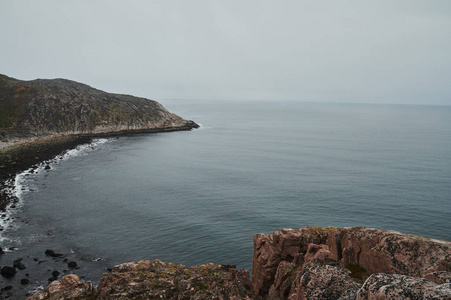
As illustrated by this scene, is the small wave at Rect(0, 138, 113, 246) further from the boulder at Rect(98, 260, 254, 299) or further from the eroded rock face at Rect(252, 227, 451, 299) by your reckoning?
the eroded rock face at Rect(252, 227, 451, 299)

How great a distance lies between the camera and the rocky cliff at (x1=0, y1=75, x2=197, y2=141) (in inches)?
5536

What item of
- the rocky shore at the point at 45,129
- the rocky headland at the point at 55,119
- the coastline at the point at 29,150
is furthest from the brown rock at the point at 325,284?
the rocky headland at the point at 55,119

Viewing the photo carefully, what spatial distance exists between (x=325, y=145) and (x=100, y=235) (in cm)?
11042

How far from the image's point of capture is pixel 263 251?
28.5 meters

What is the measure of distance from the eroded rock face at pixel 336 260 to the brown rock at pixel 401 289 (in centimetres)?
16

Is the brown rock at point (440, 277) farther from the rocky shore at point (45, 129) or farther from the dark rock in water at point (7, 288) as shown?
the dark rock in water at point (7, 288)

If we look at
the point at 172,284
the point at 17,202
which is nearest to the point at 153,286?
the point at 172,284

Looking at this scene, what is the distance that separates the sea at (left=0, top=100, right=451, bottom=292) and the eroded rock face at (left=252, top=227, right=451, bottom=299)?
47.9 feet

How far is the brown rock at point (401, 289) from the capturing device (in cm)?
1225

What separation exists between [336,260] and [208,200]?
44.2 metres

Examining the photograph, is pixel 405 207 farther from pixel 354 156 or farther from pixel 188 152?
pixel 188 152

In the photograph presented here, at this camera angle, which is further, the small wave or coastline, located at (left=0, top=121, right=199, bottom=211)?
coastline, located at (left=0, top=121, right=199, bottom=211)

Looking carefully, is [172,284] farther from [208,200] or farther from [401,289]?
[208,200]

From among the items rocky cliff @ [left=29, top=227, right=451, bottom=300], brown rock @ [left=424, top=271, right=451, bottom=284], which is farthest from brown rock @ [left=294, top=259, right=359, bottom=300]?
brown rock @ [left=424, top=271, right=451, bottom=284]
